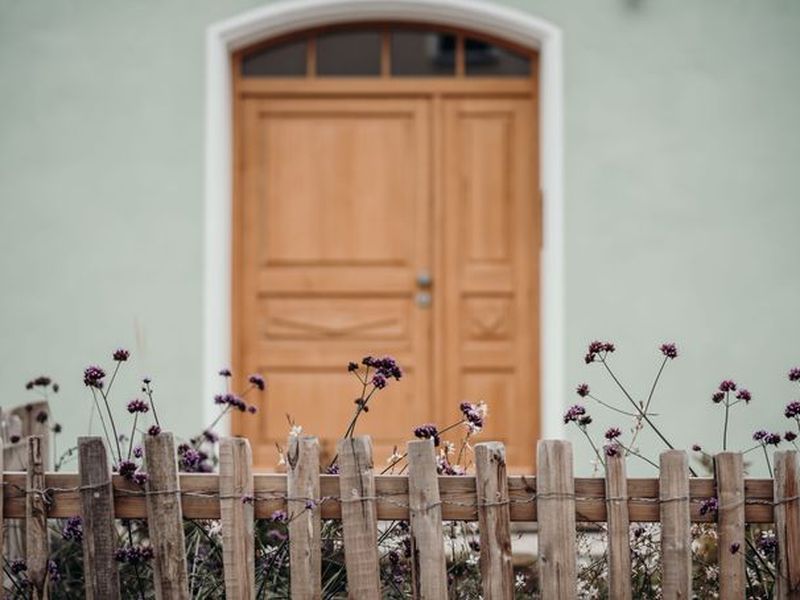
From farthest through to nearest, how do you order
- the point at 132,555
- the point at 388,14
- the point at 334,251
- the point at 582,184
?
1. the point at 334,251
2. the point at 388,14
3. the point at 582,184
4. the point at 132,555

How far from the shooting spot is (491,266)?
21.7 feet

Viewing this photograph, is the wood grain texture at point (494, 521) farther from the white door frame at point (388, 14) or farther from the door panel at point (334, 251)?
the door panel at point (334, 251)

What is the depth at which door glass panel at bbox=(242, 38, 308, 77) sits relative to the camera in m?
6.64

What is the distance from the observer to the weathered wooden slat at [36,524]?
3047 millimetres

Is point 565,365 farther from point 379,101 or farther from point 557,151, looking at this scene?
point 379,101

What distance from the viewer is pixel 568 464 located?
296cm

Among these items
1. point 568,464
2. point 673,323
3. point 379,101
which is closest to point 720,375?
point 673,323

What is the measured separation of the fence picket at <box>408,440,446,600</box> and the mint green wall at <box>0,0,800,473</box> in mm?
3445

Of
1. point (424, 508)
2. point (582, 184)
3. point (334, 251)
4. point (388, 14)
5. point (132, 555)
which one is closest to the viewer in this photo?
point (424, 508)

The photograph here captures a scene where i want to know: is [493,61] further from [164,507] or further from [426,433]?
[164,507]

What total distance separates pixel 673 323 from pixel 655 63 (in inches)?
55.3

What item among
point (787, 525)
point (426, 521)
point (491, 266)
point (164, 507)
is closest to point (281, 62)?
point (491, 266)

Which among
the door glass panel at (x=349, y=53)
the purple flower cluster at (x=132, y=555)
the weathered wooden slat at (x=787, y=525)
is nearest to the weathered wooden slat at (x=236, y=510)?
the purple flower cluster at (x=132, y=555)

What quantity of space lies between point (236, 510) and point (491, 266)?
12.5 ft
